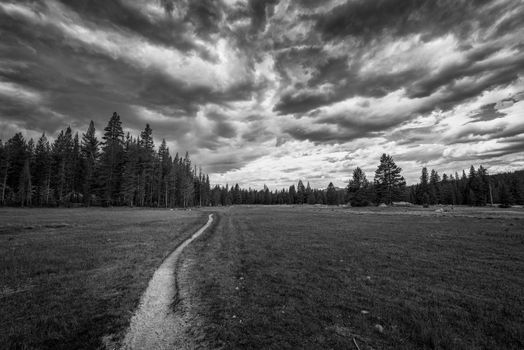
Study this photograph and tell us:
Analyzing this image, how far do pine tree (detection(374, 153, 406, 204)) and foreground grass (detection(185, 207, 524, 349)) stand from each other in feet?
220

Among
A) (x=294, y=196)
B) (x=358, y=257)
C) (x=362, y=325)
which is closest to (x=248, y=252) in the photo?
(x=358, y=257)

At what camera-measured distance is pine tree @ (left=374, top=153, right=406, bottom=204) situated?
3000 inches

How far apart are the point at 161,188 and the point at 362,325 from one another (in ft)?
296

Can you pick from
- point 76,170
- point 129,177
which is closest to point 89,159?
point 76,170

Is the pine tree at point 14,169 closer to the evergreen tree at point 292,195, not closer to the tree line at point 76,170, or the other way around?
the tree line at point 76,170

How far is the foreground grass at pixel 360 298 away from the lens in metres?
5.38

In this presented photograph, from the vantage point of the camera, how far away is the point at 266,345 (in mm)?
5125

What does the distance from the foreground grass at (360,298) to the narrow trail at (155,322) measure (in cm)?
59

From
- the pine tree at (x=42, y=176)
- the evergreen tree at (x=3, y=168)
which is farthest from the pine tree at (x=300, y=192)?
the evergreen tree at (x=3, y=168)

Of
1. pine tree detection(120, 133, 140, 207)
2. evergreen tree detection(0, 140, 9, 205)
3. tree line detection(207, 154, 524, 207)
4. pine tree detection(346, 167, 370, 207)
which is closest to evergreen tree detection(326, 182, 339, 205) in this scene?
tree line detection(207, 154, 524, 207)

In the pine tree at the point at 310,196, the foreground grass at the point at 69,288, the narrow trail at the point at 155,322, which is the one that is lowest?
the narrow trail at the point at 155,322

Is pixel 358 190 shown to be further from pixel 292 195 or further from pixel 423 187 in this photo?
pixel 292 195

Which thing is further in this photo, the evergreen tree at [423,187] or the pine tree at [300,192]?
the pine tree at [300,192]

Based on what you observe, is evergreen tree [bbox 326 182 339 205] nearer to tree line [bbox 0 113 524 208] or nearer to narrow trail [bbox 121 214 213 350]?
tree line [bbox 0 113 524 208]
